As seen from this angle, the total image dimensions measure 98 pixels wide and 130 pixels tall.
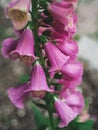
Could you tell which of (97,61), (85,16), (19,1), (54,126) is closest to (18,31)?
(19,1)

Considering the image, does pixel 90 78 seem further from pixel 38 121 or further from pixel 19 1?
pixel 19 1

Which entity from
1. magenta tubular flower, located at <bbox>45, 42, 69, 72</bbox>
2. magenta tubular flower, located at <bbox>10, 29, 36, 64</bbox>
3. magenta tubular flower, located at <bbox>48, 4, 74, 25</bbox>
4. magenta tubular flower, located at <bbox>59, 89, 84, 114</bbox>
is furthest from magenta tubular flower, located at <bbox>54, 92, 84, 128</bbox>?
magenta tubular flower, located at <bbox>48, 4, 74, 25</bbox>

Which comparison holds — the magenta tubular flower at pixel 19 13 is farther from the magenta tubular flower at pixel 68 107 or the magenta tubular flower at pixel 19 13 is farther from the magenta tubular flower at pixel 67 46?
the magenta tubular flower at pixel 68 107

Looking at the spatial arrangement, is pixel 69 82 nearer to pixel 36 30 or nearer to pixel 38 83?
pixel 38 83

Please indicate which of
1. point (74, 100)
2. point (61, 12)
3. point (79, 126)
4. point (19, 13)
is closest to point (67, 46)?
point (61, 12)

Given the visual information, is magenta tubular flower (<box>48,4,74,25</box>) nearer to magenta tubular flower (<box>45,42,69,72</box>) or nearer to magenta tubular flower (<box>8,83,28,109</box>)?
magenta tubular flower (<box>45,42,69,72</box>)
